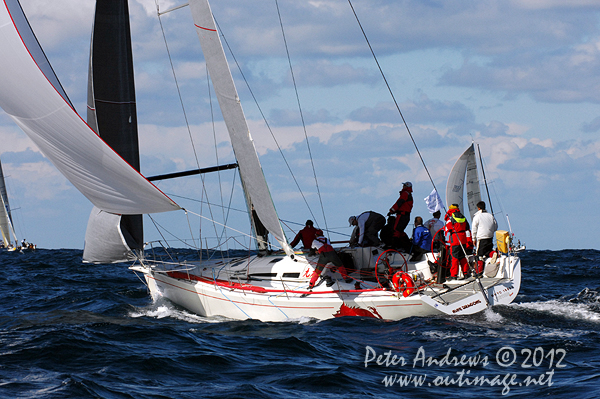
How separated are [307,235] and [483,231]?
334 centimetres

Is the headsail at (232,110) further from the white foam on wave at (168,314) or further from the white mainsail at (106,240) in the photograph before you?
the white mainsail at (106,240)

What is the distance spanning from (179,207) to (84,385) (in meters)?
4.04

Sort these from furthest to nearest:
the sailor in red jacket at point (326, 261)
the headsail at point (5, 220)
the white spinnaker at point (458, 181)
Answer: the headsail at point (5, 220) → the white spinnaker at point (458, 181) → the sailor in red jacket at point (326, 261)

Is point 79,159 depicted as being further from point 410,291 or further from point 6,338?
point 410,291

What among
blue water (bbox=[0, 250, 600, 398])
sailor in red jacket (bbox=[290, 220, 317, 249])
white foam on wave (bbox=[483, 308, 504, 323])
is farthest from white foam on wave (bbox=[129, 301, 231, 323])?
white foam on wave (bbox=[483, 308, 504, 323])

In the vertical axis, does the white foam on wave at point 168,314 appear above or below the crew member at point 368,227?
below

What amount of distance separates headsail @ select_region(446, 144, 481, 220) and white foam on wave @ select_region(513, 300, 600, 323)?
8129 mm

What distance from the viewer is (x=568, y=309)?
11.7 metres

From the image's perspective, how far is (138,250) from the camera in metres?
13.5

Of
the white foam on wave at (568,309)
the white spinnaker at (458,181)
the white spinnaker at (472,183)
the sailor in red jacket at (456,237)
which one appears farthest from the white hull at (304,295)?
the white spinnaker at (472,183)

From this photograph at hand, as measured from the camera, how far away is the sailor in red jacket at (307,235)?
41.0ft

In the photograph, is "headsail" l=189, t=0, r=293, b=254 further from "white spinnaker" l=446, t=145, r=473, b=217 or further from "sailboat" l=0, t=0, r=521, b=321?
"white spinnaker" l=446, t=145, r=473, b=217

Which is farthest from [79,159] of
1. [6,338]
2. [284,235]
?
[284,235]

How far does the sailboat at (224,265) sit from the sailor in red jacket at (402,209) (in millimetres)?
468
